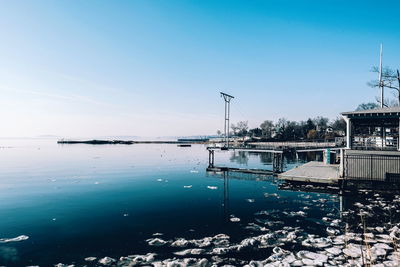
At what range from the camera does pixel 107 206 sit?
17.3m

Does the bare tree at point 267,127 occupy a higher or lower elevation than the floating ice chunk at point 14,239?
higher

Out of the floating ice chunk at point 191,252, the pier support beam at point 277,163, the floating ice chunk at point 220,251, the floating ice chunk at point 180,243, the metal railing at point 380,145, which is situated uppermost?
the metal railing at point 380,145

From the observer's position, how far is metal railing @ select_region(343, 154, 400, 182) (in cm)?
1902

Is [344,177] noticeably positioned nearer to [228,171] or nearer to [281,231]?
[281,231]

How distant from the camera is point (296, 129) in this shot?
116m

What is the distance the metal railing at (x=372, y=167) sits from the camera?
19016 millimetres

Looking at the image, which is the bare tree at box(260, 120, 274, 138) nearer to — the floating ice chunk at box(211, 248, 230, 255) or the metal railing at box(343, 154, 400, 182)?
the metal railing at box(343, 154, 400, 182)

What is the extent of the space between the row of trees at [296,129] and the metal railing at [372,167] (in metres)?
74.7

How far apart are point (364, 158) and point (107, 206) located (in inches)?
759

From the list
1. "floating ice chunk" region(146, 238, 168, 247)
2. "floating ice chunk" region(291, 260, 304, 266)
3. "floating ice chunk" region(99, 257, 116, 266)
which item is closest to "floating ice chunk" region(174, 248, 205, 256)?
"floating ice chunk" region(146, 238, 168, 247)

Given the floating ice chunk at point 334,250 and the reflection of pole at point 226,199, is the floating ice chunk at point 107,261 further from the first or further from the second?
the floating ice chunk at point 334,250

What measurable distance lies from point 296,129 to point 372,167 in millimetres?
101865

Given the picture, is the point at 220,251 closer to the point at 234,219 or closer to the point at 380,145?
the point at 234,219

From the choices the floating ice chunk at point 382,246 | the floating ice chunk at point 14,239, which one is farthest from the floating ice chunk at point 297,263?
the floating ice chunk at point 14,239
